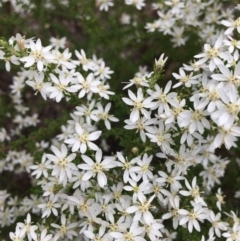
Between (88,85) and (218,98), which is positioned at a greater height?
(218,98)

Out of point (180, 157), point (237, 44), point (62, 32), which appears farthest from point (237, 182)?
point (62, 32)

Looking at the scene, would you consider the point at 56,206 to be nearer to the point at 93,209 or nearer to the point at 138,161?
the point at 93,209

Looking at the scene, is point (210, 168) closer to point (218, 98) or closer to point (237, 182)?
point (237, 182)

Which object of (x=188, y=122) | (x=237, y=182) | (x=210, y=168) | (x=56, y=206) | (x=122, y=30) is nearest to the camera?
(x=188, y=122)

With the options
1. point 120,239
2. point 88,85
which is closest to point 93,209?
point 120,239

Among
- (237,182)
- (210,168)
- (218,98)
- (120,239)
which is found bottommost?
(237,182)

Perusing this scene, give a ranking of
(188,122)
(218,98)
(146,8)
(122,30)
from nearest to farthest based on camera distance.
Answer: (218,98) < (188,122) < (122,30) < (146,8)

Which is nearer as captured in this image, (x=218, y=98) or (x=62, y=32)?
(x=218, y=98)

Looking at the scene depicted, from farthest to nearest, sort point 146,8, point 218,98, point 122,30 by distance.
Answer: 1. point 146,8
2. point 122,30
3. point 218,98

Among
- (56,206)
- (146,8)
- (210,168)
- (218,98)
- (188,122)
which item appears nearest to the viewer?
(218,98)
